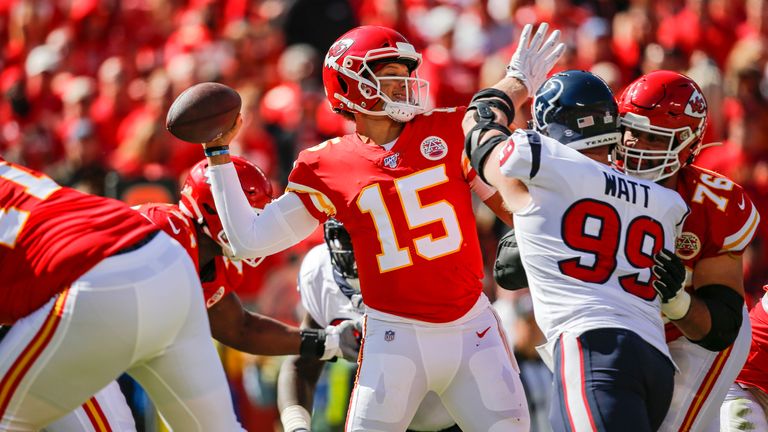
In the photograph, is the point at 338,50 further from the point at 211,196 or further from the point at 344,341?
the point at 344,341

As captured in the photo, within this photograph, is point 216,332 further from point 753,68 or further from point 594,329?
point 753,68

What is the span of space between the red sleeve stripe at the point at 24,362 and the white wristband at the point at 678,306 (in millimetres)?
2031

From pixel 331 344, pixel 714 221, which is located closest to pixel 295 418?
pixel 331 344

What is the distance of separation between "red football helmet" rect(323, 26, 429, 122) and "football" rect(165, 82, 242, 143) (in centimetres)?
45

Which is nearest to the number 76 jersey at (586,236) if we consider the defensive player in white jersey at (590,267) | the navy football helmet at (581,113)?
the defensive player in white jersey at (590,267)

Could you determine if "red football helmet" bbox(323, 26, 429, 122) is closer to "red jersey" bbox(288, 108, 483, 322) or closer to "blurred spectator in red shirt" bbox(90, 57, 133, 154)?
"red jersey" bbox(288, 108, 483, 322)

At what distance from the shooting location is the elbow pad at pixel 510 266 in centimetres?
453

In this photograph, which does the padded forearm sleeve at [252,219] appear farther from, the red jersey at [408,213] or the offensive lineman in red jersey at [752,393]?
the offensive lineman in red jersey at [752,393]

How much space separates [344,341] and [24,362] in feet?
5.70

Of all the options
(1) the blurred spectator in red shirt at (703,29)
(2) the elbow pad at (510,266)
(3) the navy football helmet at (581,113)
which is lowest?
(1) the blurred spectator in red shirt at (703,29)

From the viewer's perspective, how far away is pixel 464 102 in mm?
9289

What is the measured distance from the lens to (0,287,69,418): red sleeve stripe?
11.9 ft

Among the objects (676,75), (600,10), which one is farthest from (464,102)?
(676,75)

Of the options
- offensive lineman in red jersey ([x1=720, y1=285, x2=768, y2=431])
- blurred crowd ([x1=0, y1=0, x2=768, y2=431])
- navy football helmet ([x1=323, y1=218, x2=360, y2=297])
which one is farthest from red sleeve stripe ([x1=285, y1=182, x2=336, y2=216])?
blurred crowd ([x1=0, y1=0, x2=768, y2=431])
